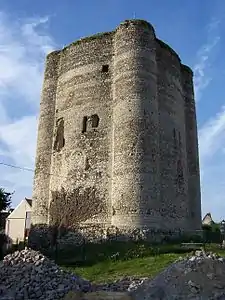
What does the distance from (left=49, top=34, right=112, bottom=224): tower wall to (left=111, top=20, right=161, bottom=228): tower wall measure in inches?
29.3

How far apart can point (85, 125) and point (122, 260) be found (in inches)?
398

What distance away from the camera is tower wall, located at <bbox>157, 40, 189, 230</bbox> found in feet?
79.9

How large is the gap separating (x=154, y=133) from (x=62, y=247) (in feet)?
27.7

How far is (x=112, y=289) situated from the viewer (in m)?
11.5

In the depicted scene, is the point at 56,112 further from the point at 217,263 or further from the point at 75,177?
the point at 217,263

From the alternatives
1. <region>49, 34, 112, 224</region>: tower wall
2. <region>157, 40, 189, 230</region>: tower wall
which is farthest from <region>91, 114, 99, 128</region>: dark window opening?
<region>157, 40, 189, 230</region>: tower wall

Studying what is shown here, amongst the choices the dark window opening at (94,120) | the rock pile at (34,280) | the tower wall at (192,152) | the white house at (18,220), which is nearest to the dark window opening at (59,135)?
the dark window opening at (94,120)

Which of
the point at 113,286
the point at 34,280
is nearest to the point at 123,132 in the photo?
the point at 113,286

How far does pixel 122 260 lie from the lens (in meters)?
18.2

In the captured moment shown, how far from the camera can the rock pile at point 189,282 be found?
31.4 ft

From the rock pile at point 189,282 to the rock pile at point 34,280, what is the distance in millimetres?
1882

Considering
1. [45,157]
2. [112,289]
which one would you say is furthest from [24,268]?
[45,157]

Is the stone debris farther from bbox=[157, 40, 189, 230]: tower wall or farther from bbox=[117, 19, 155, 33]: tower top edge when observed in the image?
bbox=[117, 19, 155, 33]: tower top edge

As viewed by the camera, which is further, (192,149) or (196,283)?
(192,149)
